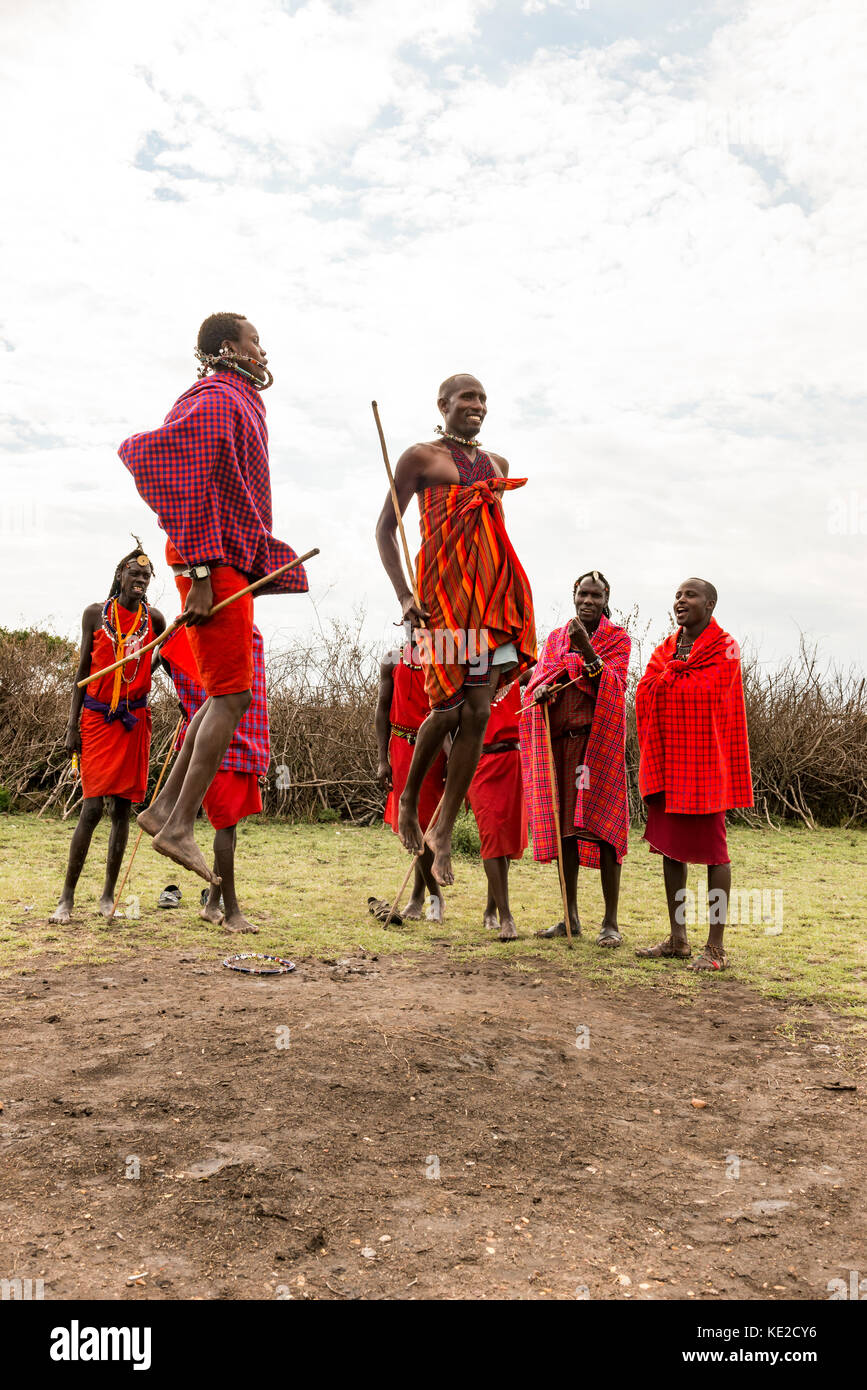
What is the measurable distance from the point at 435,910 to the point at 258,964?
2.16 m

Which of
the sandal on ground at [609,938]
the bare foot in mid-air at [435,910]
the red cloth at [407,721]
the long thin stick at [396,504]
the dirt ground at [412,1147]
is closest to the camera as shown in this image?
the dirt ground at [412,1147]

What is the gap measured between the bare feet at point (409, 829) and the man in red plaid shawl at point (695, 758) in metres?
2.07

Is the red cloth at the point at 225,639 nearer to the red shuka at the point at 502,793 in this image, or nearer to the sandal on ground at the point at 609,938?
the red shuka at the point at 502,793

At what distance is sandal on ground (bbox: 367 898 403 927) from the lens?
Answer: 286 inches

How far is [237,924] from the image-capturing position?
21.8ft

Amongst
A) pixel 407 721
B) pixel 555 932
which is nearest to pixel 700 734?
pixel 555 932

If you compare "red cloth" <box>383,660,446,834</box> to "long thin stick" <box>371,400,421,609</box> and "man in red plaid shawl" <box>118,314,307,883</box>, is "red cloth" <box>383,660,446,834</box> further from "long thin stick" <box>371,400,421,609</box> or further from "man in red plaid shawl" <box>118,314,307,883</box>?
"man in red plaid shawl" <box>118,314,307,883</box>

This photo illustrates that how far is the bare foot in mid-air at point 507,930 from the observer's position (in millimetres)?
6887

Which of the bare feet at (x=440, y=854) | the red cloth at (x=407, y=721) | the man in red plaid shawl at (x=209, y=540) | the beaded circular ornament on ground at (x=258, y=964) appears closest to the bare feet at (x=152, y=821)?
the man in red plaid shawl at (x=209, y=540)

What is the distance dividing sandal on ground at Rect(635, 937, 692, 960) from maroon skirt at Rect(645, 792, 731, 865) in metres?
0.55

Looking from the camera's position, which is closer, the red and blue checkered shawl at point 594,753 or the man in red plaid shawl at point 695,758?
the man in red plaid shawl at point 695,758

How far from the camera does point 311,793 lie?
1347cm

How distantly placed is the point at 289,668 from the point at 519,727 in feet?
22.7

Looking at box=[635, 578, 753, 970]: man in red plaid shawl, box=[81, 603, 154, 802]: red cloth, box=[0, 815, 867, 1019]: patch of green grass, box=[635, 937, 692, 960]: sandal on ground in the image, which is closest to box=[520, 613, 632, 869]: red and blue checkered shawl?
box=[635, 578, 753, 970]: man in red plaid shawl
